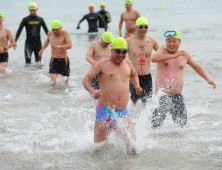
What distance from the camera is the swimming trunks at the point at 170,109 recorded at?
5.04 meters

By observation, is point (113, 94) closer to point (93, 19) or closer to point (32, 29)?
point (32, 29)

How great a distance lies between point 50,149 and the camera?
191 inches

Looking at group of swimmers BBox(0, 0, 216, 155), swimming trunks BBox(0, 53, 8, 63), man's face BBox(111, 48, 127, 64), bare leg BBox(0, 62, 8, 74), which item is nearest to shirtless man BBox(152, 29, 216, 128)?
group of swimmers BBox(0, 0, 216, 155)

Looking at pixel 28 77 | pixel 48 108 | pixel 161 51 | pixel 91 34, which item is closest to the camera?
pixel 161 51

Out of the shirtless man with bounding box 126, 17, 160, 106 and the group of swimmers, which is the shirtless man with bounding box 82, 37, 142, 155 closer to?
the group of swimmers

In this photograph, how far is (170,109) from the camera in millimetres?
5059

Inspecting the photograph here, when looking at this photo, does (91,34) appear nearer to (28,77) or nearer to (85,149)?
(28,77)

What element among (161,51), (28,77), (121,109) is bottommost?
(28,77)

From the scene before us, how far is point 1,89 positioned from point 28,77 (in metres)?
1.61

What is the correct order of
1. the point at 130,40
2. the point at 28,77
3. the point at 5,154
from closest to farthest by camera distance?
the point at 5,154 → the point at 130,40 → the point at 28,77

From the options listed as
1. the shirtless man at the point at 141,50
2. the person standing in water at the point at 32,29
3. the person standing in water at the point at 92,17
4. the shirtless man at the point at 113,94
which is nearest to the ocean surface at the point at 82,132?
the shirtless man at the point at 113,94

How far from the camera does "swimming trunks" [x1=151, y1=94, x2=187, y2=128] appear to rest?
5.04m

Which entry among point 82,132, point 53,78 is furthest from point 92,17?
point 82,132

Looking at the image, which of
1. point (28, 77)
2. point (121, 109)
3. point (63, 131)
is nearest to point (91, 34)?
point (28, 77)
